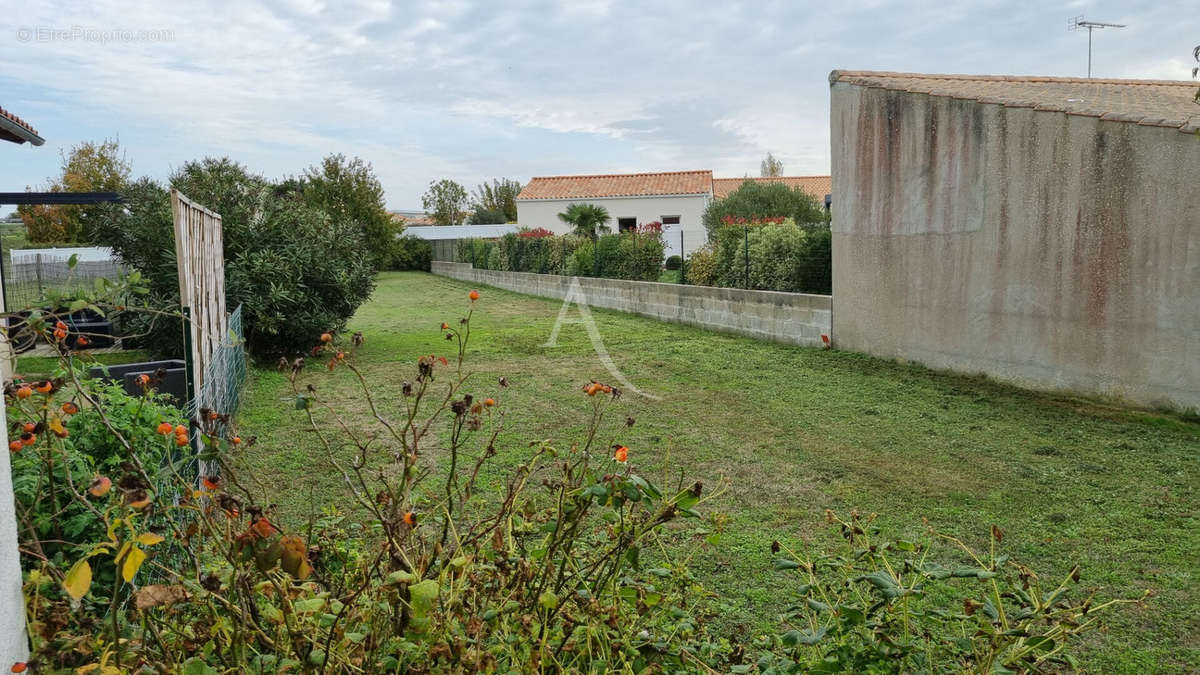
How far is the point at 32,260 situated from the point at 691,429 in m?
18.0

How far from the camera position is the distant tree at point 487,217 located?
209 feet

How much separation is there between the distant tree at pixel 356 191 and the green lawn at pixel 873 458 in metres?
24.5

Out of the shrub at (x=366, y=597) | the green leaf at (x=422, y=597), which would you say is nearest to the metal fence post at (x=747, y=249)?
the shrub at (x=366, y=597)

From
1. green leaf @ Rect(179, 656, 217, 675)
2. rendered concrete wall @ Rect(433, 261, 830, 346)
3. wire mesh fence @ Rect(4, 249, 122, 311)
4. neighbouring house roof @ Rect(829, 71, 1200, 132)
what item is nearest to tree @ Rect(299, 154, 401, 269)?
rendered concrete wall @ Rect(433, 261, 830, 346)

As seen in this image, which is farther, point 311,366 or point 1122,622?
point 311,366

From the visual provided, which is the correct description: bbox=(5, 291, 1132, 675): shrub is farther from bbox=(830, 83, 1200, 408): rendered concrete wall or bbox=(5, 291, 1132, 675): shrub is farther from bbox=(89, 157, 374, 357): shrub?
bbox=(89, 157, 374, 357): shrub

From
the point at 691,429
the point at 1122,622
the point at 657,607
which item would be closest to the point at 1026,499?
the point at 1122,622

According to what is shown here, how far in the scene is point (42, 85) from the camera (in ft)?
33.8

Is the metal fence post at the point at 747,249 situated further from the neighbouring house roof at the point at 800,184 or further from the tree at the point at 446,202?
the tree at the point at 446,202

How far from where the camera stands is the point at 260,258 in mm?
11852

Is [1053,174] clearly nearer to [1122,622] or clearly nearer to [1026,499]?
[1026,499]

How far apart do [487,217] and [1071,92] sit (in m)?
55.5

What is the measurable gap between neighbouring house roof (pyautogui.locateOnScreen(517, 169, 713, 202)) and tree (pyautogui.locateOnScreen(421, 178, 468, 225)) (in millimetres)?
21897

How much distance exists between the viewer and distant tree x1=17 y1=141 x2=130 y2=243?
96.7 ft
